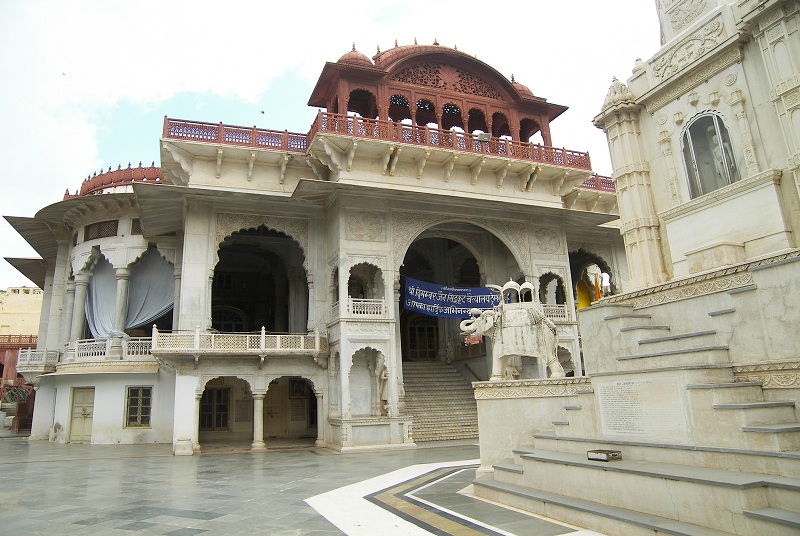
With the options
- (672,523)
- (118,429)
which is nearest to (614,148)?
(672,523)

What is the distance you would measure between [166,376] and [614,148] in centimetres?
1656

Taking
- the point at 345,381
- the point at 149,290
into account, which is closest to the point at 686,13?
the point at 345,381

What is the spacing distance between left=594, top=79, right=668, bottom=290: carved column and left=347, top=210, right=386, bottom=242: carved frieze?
938 cm

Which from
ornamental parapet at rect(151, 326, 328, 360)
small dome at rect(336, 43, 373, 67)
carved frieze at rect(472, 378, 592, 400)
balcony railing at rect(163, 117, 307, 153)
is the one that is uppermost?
small dome at rect(336, 43, 373, 67)

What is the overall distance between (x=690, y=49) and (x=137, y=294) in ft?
64.9

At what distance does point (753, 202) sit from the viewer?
6.72m

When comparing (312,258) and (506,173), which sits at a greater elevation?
(506,173)

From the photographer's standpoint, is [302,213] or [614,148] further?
[302,213]

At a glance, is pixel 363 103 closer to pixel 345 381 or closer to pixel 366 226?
pixel 366 226

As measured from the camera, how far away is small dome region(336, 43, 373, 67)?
61.4 feet

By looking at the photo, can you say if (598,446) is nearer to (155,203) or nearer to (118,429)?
(155,203)

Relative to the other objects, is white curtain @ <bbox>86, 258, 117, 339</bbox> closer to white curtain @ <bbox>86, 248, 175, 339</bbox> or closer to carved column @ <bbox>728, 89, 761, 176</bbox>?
white curtain @ <bbox>86, 248, 175, 339</bbox>

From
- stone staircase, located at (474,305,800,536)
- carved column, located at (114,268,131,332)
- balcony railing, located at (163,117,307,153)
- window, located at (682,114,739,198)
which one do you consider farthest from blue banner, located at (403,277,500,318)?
stone staircase, located at (474,305,800,536)

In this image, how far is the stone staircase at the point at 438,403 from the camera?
682 inches
